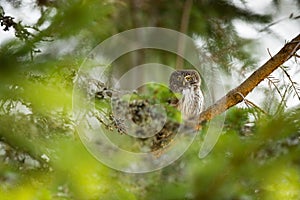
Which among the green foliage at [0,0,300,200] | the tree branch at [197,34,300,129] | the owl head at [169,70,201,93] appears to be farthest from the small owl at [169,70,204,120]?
the green foliage at [0,0,300,200]

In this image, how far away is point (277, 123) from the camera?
477 mm

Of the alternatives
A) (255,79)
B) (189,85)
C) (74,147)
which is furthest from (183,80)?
(74,147)

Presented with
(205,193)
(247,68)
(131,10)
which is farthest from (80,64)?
(131,10)

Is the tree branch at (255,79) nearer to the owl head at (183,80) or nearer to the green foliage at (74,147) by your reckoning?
the green foliage at (74,147)

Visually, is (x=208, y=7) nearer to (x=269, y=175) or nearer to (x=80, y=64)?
(x=80, y=64)

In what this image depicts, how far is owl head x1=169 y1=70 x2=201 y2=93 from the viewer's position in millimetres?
1075

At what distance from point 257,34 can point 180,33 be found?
0.21 metres

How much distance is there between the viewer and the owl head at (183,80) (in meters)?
1.07

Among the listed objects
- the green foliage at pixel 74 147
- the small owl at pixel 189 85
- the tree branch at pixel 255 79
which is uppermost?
the small owl at pixel 189 85

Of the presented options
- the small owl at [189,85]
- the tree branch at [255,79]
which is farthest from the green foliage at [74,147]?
the small owl at [189,85]

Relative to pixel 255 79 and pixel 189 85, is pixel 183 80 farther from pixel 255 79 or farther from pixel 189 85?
pixel 255 79

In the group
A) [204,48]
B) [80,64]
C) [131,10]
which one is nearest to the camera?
[80,64]

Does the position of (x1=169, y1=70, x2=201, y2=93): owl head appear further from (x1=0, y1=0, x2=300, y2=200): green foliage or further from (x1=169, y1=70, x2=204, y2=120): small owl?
(x1=0, y1=0, x2=300, y2=200): green foliage

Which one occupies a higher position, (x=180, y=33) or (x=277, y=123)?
(x=180, y=33)
